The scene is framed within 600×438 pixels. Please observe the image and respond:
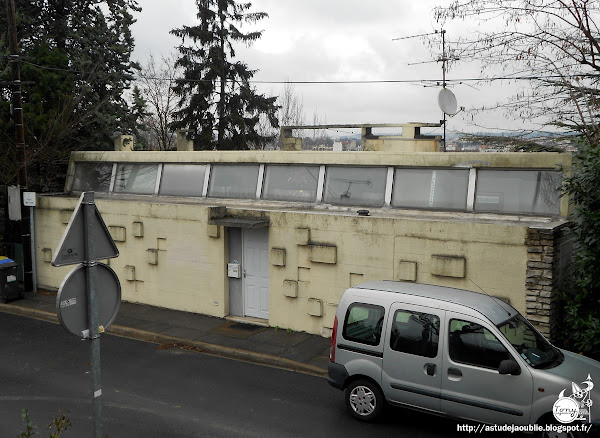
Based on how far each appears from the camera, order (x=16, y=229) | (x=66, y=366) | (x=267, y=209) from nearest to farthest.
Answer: (x=66, y=366)
(x=267, y=209)
(x=16, y=229)

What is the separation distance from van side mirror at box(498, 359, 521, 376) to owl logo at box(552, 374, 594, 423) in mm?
500

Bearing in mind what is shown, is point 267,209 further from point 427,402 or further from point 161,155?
point 427,402

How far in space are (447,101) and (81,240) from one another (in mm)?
11742

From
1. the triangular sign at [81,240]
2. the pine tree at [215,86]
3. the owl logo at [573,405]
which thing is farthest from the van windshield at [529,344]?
the pine tree at [215,86]

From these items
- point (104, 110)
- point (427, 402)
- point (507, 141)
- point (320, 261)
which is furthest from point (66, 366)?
point (104, 110)

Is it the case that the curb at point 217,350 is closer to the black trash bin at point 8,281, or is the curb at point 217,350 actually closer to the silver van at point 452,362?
the black trash bin at point 8,281

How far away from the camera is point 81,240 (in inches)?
185

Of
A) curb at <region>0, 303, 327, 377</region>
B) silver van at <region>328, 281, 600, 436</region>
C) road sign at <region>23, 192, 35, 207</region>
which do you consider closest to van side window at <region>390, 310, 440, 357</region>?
silver van at <region>328, 281, 600, 436</region>

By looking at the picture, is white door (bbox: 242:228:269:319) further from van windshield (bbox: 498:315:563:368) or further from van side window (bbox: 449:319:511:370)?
van windshield (bbox: 498:315:563:368)

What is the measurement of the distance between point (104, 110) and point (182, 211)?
25.3 feet

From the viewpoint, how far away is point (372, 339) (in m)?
7.62

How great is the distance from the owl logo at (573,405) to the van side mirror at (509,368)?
500 mm

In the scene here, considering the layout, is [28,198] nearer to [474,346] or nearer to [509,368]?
[474,346]

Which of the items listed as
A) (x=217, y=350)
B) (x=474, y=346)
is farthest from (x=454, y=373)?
(x=217, y=350)
